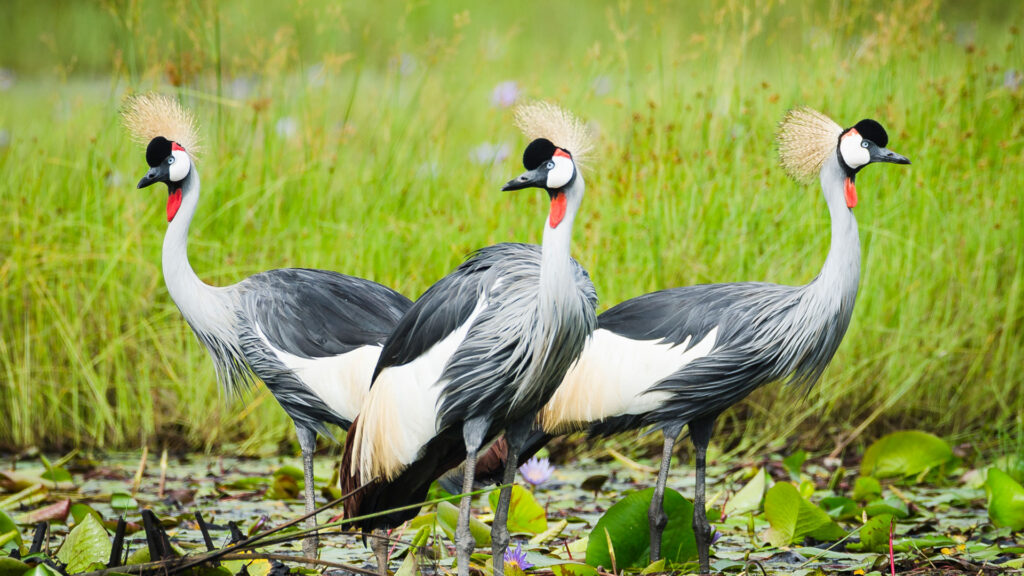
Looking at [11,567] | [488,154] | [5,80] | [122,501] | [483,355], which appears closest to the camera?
[11,567]

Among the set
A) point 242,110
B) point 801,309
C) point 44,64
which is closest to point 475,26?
point 44,64

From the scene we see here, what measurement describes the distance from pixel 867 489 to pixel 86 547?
2.39 m

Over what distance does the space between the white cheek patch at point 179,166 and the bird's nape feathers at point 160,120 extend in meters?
0.09

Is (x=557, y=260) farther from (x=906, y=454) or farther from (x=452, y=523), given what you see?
(x=906, y=454)

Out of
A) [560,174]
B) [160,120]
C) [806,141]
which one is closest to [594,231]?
[806,141]

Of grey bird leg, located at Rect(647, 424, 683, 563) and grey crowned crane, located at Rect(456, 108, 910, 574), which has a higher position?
grey crowned crane, located at Rect(456, 108, 910, 574)

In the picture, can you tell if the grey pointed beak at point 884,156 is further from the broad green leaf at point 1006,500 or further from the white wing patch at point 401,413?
the white wing patch at point 401,413

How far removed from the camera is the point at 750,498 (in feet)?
11.9

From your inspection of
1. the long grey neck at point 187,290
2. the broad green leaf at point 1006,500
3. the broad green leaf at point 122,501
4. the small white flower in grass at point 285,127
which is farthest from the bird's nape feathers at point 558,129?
the small white flower in grass at point 285,127

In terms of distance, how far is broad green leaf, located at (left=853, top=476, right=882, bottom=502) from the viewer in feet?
12.1

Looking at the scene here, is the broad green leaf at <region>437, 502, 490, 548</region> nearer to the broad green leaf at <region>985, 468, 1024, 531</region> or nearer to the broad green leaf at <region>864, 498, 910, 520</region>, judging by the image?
the broad green leaf at <region>864, 498, 910, 520</region>

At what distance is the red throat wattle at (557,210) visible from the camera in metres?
2.52

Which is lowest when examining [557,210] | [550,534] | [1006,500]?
[550,534]

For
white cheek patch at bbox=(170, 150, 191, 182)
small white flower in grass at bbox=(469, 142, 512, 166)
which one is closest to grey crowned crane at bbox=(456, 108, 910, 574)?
white cheek patch at bbox=(170, 150, 191, 182)
